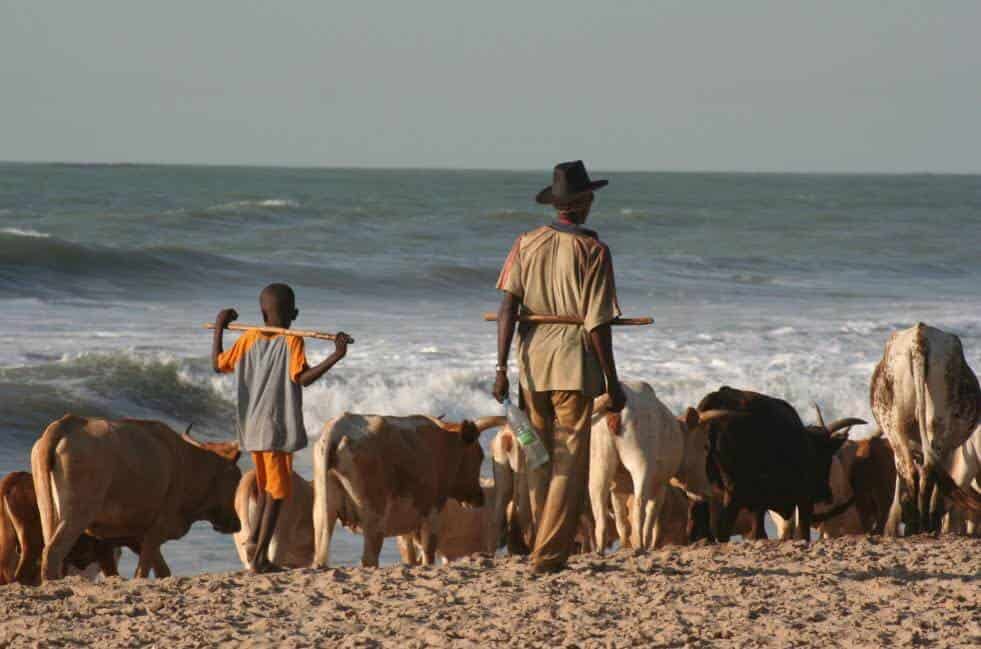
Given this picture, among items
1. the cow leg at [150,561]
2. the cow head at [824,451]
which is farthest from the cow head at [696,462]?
the cow leg at [150,561]

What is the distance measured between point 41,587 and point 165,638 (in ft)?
4.92

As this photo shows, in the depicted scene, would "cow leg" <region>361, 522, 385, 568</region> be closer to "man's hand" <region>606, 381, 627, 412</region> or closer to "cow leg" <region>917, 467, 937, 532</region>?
"man's hand" <region>606, 381, 627, 412</region>

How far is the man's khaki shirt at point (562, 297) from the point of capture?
8609mm

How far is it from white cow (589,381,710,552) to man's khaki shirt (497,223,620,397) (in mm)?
2204

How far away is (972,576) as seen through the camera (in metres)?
9.21

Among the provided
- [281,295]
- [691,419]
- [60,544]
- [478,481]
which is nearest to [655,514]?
[691,419]

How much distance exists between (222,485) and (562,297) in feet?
10.9

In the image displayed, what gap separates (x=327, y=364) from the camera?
9.08m

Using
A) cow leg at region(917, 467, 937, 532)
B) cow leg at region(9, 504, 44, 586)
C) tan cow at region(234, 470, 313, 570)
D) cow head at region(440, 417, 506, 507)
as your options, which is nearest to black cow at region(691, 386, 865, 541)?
cow leg at region(917, 467, 937, 532)

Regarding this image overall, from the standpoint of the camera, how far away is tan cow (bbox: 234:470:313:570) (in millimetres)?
10938

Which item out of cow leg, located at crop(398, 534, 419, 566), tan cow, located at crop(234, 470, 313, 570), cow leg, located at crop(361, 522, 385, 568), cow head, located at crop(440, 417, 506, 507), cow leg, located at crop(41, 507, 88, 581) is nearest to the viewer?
cow leg, located at crop(41, 507, 88, 581)

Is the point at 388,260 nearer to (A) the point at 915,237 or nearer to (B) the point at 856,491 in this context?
(A) the point at 915,237

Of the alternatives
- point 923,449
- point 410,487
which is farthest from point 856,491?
point 410,487

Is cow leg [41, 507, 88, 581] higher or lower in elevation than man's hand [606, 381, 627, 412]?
lower
